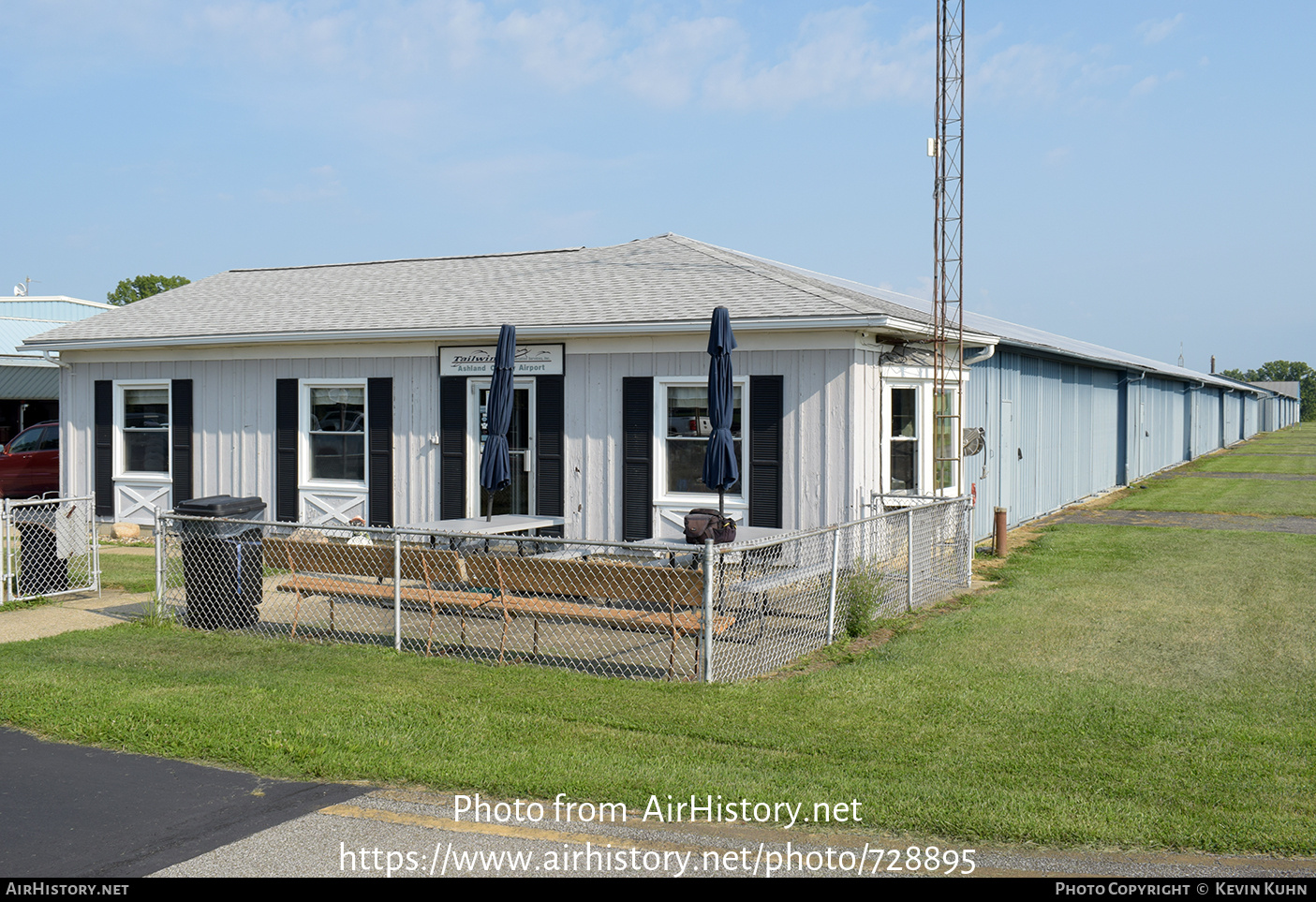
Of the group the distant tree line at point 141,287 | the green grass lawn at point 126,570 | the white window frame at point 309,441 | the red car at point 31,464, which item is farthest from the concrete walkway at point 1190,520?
the distant tree line at point 141,287

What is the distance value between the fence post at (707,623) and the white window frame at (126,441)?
1102cm

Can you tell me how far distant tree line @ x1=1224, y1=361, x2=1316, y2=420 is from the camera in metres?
127

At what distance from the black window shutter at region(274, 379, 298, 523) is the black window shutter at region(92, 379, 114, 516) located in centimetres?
304

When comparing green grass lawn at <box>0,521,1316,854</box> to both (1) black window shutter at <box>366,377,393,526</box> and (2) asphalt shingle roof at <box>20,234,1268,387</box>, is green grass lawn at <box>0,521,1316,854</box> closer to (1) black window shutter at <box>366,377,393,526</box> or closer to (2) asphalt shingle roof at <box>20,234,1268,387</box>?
(2) asphalt shingle roof at <box>20,234,1268,387</box>

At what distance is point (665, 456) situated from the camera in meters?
13.0

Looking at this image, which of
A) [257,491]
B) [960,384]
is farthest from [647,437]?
[257,491]

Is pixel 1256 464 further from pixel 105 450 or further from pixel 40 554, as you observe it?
pixel 40 554

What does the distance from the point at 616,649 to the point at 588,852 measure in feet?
13.7

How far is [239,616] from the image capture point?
31.1 feet

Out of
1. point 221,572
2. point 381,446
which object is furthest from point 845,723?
point 381,446

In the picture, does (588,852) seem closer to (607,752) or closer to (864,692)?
(607,752)

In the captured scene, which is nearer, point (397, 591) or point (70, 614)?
point (397, 591)

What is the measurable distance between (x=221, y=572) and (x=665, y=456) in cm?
525

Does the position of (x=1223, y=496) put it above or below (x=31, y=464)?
below
